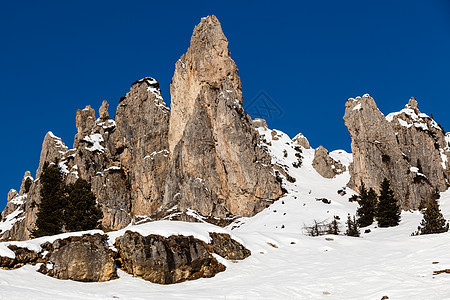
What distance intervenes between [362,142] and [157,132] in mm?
54849

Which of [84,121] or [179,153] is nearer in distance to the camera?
[179,153]

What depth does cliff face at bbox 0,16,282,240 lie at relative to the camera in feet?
300

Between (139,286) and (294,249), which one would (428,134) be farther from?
(139,286)

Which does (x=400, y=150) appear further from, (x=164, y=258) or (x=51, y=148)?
(x=51, y=148)

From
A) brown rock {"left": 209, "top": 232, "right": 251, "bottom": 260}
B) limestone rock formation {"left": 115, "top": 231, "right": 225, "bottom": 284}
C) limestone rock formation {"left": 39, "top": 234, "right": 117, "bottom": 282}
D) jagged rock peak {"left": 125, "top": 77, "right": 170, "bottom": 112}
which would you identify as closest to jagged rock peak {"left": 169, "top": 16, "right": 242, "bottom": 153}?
jagged rock peak {"left": 125, "top": 77, "right": 170, "bottom": 112}

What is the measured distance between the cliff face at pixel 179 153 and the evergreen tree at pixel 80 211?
48.7 metres

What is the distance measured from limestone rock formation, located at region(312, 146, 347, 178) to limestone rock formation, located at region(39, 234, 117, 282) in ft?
333

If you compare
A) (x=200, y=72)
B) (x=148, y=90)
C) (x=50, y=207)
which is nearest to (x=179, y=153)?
(x=200, y=72)

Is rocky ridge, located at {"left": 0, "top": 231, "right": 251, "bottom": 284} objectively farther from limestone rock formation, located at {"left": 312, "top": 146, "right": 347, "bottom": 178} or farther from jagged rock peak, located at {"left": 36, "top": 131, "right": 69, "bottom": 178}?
jagged rock peak, located at {"left": 36, "top": 131, "right": 69, "bottom": 178}

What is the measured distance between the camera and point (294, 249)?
3175cm

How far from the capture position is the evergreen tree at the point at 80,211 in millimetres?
36969

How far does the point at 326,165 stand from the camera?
12250cm

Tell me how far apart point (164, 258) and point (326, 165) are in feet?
335

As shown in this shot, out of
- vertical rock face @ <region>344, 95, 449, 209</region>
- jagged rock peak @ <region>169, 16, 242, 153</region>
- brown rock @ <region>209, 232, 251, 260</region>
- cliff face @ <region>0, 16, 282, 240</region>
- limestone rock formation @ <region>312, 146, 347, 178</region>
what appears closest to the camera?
brown rock @ <region>209, 232, 251, 260</region>
